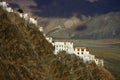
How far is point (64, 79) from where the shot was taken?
148500 mm

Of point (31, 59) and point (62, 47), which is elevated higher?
point (62, 47)

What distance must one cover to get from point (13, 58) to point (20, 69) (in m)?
4.38

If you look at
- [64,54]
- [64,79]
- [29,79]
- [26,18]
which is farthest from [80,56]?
[29,79]

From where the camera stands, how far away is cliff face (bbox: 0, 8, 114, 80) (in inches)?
5022

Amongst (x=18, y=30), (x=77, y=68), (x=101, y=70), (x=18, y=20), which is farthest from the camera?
(x=101, y=70)

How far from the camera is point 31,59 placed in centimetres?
13662

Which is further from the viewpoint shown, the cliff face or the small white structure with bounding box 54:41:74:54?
the small white structure with bounding box 54:41:74:54

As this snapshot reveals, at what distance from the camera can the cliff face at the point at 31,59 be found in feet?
419

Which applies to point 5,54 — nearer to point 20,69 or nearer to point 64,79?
point 20,69

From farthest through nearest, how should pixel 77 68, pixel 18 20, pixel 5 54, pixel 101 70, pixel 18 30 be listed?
pixel 101 70, pixel 77 68, pixel 18 20, pixel 18 30, pixel 5 54

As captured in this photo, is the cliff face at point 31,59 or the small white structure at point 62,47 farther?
the small white structure at point 62,47

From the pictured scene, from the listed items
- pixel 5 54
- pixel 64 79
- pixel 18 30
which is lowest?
pixel 64 79

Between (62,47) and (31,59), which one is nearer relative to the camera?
(31,59)

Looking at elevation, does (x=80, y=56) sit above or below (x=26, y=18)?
below
